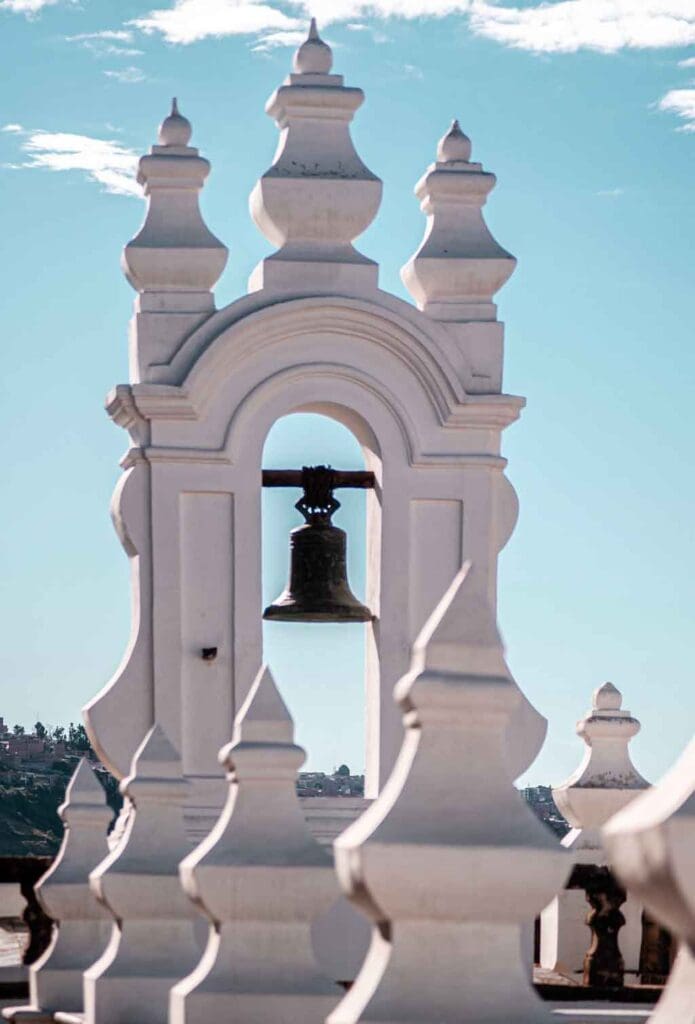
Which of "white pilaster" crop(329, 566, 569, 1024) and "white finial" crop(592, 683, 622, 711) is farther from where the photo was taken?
"white finial" crop(592, 683, 622, 711)

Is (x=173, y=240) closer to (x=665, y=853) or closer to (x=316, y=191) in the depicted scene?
(x=316, y=191)

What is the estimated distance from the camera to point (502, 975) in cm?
700

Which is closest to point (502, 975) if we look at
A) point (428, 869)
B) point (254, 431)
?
point (428, 869)

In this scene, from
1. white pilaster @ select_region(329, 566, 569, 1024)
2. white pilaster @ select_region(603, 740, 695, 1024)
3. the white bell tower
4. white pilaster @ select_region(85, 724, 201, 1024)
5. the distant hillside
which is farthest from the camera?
the distant hillside

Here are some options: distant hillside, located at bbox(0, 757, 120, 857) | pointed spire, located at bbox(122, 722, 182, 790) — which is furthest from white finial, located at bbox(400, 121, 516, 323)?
distant hillside, located at bbox(0, 757, 120, 857)

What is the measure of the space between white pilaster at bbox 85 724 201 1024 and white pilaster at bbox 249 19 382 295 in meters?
4.41

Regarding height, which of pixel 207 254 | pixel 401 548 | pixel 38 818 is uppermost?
pixel 207 254

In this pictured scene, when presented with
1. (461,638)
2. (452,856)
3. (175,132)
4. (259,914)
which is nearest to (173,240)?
(175,132)

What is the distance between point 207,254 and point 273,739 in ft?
19.0

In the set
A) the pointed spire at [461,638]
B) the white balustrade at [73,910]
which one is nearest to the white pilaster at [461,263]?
the white balustrade at [73,910]

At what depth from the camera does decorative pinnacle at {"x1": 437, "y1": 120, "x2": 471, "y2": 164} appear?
Result: 15859 mm

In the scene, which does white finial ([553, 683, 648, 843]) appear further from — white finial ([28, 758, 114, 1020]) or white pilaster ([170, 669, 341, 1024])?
white pilaster ([170, 669, 341, 1024])

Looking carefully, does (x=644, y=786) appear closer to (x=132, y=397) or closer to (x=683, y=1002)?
(x=132, y=397)

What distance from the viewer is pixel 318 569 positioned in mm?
15422
